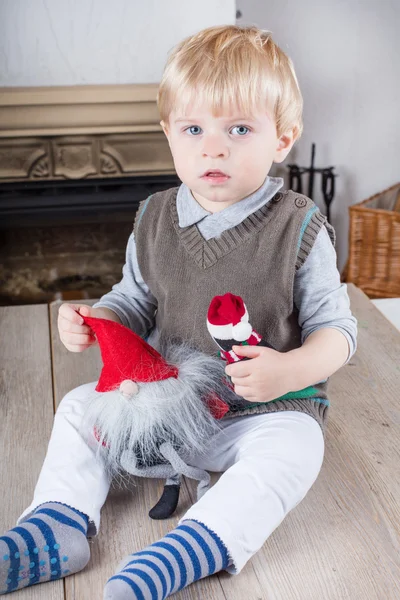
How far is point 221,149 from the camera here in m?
0.95

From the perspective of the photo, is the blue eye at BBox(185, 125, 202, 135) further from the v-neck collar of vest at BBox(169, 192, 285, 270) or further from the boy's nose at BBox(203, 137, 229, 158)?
the v-neck collar of vest at BBox(169, 192, 285, 270)

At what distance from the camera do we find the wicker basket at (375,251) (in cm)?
219

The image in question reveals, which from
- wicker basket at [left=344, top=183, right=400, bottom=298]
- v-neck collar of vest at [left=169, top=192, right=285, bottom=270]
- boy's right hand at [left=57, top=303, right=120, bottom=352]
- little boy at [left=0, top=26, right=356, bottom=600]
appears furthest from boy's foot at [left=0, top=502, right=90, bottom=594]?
wicker basket at [left=344, top=183, right=400, bottom=298]

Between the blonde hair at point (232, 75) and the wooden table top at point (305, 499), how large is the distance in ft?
1.64

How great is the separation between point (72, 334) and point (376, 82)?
5.98 feet

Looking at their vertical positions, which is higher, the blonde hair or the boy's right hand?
the blonde hair

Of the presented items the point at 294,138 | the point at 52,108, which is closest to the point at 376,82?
the point at 52,108

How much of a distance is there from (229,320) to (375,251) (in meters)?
1.43

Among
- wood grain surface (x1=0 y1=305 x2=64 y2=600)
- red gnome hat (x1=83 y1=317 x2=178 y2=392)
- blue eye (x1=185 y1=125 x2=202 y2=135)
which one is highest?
blue eye (x1=185 y1=125 x2=202 y2=135)

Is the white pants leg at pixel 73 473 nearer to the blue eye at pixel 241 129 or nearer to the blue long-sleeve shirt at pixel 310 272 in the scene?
the blue long-sleeve shirt at pixel 310 272

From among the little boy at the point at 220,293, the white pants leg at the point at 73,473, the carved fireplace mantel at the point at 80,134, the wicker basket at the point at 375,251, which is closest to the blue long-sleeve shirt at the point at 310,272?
the little boy at the point at 220,293

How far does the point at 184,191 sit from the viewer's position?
1133 millimetres

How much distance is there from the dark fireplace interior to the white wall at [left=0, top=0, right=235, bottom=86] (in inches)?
11.4

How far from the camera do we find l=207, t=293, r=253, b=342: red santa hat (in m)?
0.90
